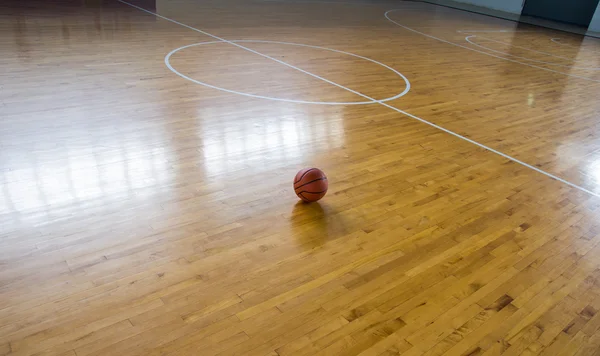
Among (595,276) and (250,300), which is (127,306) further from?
(595,276)

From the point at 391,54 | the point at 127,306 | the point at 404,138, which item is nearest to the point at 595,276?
the point at 404,138

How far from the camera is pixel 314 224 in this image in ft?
9.37

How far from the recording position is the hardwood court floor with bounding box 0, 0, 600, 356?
82.6 inches

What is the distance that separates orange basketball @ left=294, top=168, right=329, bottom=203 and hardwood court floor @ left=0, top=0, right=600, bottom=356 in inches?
3.5

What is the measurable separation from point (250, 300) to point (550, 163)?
3282 millimetres

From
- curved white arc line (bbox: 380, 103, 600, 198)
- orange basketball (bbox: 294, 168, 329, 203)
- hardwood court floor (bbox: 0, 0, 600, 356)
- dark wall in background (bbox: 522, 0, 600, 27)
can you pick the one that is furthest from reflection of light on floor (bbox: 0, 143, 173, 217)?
dark wall in background (bbox: 522, 0, 600, 27)

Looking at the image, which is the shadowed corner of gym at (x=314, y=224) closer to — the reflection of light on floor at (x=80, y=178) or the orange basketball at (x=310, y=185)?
the orange basketball at (x=310, y=185)

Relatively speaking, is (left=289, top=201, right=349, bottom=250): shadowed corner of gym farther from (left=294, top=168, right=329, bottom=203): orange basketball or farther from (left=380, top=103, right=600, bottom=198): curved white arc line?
(left=380, top=103, right=600, bottom=198): curved white arc line

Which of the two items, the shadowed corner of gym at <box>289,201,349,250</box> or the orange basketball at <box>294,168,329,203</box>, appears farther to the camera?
the orange basketball at <box>294,168,329,203</box>

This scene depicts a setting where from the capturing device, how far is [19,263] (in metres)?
2.25

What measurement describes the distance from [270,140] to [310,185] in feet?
3.50

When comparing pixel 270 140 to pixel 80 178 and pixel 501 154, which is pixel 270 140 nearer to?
pixel 80 178

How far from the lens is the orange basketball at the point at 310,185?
9.77 ft

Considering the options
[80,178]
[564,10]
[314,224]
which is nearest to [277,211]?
[314,224]
